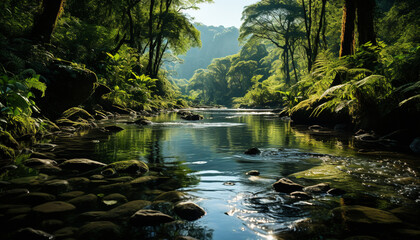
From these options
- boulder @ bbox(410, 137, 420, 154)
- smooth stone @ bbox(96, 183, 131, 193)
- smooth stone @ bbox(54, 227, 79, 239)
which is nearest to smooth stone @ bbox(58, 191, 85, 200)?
smooth stone @ bbox(96, 183, 131, 193)

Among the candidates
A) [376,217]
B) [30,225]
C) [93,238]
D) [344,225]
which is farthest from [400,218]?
[30,225]

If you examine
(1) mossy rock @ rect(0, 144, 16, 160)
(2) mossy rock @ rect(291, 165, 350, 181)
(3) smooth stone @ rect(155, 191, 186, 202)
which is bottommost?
(3) smooth stone @ rect(155, 191, 186, 202)

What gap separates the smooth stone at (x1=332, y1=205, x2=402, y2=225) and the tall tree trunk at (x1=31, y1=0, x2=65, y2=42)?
375 inches

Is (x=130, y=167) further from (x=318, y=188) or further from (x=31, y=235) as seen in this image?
(x=318, y=188)

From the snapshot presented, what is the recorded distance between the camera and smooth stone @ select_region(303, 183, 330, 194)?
3.02 m

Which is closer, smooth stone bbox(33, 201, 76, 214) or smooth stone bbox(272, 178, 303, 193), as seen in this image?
smooth stone bbox(33, 201, 76, 214)

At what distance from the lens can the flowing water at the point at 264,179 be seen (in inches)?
85.2

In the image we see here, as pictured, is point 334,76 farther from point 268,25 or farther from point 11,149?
point 268,25

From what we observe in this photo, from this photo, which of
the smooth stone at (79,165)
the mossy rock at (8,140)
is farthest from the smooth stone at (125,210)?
the mossy rock at (8,140)

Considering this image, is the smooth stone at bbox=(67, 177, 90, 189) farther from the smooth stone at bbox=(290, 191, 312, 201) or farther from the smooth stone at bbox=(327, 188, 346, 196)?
the smooth stone at bbox=(327, 188, 346, 196)

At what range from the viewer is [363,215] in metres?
2.33

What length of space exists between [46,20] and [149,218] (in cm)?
877

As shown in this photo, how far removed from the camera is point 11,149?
438 centimetres

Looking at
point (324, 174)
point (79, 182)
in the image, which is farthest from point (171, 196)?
point (324, 174)
